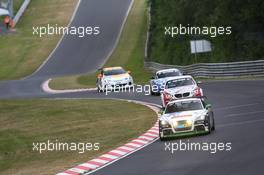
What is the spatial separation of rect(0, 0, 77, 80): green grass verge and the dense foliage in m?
13.4

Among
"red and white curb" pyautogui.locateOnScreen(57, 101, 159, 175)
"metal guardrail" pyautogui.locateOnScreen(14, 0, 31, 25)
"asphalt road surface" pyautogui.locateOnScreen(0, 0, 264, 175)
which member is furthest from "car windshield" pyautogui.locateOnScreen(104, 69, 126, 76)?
"metal guardrail" pyautogui.locateOnScreen(14, 0, 31, 25)

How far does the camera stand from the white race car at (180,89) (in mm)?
28270

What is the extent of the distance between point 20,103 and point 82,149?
17.4 m

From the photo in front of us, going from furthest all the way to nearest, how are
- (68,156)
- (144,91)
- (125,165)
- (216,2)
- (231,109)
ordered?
(216,2)
(144,91)
(231,109)
(68,156)
(125,165)

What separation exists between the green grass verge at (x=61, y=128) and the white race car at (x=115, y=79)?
5680mm

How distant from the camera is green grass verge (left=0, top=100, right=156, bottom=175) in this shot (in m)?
19.4

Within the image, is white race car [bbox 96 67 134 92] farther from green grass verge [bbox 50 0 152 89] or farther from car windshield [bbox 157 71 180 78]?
green grass verge [bbox 50 0 152 89]

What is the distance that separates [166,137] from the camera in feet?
67.3

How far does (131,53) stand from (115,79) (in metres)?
25.1

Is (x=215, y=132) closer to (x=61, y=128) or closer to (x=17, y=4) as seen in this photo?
(x=61, y=128)

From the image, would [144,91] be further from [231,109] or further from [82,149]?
[82,149]

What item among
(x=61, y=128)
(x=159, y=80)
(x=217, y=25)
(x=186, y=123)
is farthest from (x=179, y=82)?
(x=217, y=25)

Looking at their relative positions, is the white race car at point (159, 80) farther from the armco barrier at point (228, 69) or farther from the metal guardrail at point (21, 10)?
the metal guardrail at point (21, 10)

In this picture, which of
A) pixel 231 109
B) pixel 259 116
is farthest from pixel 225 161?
pixel 231 109
